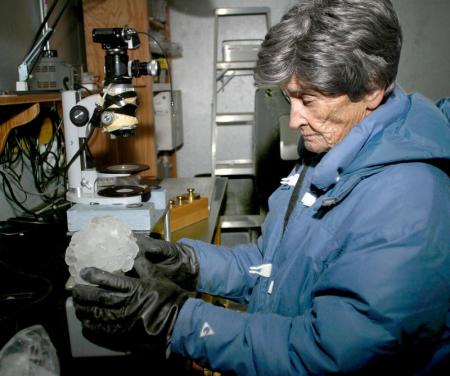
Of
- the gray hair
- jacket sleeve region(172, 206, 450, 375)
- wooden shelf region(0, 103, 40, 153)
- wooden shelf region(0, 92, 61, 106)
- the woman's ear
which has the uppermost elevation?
the gray hair

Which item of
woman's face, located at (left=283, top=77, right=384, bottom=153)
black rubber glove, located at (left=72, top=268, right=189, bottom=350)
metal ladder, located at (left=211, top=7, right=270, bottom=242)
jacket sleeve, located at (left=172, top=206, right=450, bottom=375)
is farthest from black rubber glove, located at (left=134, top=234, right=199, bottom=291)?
metal ladder, located at (left=211, top=7, right=270, bottom=242)

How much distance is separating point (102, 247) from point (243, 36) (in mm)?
2730

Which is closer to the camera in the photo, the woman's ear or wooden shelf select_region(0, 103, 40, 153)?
the woman's ear

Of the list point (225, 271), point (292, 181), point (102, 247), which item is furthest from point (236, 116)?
point (102, 247)

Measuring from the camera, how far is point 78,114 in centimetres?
107

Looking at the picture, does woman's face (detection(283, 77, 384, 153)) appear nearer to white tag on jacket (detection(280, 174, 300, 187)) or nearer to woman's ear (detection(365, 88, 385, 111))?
woman's ear (detection(365, 88, 385, 111))

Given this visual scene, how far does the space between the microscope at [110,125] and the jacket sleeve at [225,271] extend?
0.17 m

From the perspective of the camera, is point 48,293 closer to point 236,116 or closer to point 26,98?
point 26,98

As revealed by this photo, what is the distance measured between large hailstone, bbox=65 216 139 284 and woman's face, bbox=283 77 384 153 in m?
0.47

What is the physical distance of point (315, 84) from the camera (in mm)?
821

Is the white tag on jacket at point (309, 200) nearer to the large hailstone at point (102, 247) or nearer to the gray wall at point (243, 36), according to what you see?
the large hailstone at point (102, 247)

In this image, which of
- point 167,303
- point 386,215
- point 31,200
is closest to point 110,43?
point 167,303

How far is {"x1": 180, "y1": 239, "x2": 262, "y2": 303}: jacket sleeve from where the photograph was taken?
3.46 feet

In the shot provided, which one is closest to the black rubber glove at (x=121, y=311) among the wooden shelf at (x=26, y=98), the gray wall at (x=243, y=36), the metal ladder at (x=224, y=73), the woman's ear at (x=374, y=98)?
the woman's ear at (x=374, y=98)
